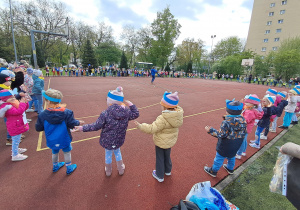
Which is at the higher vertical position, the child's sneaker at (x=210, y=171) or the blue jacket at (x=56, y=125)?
the blue jacket at (x=56, y=125)

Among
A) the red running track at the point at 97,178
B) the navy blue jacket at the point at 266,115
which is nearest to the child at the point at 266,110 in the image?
the navy blue jacket at the point at 266,115

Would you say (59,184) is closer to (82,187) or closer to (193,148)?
(82,187)

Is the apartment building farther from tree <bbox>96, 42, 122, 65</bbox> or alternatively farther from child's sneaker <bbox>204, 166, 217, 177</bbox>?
child's sneaker <bbox>204, 166, 217, 177</bbox>

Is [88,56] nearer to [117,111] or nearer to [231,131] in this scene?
[117,111]

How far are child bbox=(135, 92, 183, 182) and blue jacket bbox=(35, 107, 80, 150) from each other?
1438 millimetres

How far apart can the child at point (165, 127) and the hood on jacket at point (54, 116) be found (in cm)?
146

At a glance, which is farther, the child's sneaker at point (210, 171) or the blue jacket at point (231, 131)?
the child's sneaker at point (210, 171)

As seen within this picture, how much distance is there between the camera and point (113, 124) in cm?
279

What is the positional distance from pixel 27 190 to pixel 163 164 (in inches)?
108

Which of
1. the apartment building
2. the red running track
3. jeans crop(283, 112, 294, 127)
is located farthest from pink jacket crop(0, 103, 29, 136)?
the apartment building

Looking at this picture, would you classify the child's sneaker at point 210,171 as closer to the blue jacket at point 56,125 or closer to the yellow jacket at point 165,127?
the yellow jacket at point 165,127

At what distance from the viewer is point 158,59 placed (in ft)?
150

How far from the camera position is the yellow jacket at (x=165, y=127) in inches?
106

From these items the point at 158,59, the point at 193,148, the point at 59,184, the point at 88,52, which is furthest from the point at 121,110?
the point at 158,59
